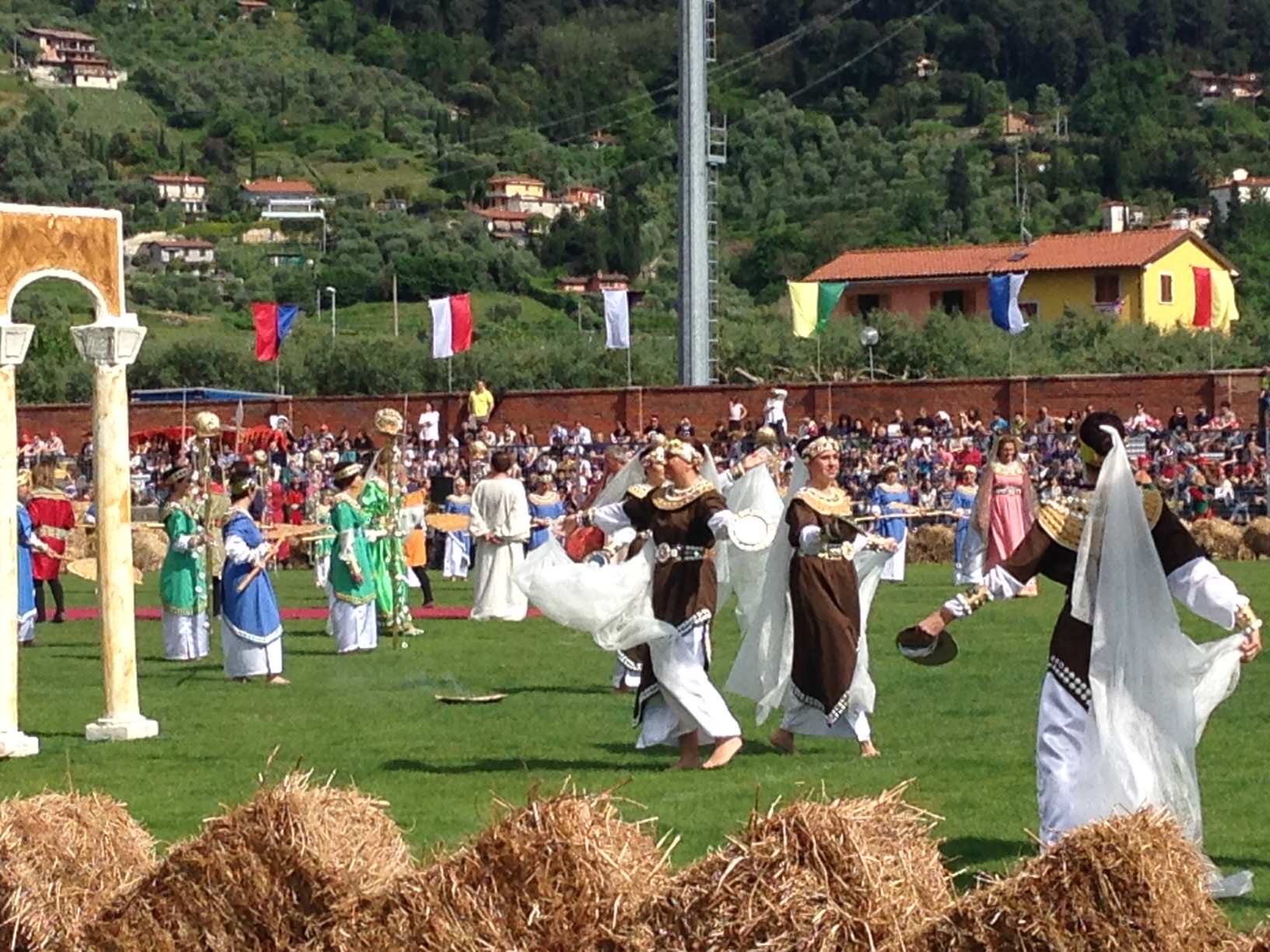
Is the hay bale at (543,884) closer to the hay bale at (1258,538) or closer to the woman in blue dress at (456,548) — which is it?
the hay bale at (1258,538)

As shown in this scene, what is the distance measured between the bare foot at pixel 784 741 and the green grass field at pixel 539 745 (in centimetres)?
14

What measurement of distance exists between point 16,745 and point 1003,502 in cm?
1475

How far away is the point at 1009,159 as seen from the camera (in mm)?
134000

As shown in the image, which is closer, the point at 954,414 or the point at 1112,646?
the point at 1112,646

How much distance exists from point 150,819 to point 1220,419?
29648 mm

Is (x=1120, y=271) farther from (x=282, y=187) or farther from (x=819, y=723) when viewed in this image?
(x=819, y=723)

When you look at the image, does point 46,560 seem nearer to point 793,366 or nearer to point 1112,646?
point 1112,646

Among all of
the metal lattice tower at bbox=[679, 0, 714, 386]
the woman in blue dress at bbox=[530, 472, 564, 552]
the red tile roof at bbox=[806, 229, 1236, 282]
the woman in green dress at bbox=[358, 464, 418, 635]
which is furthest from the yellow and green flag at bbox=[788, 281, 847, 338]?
the red tile roof at bbox=[806, 229, 1236, 282]

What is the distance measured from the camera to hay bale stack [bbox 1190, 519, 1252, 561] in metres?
33.2

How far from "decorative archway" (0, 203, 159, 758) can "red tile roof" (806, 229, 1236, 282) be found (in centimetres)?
7019

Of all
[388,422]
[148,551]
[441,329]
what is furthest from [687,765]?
[441,329]

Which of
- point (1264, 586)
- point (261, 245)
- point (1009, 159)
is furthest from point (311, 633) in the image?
point (1009, 159)

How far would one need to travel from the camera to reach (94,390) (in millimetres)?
14469

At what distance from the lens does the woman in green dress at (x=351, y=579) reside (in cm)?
2114
